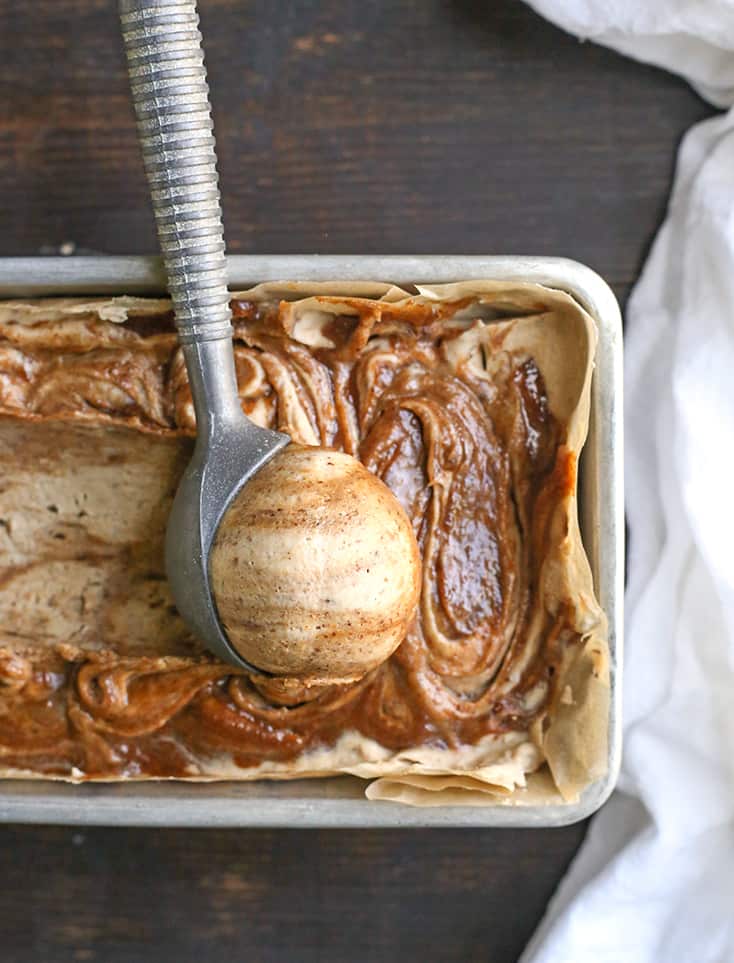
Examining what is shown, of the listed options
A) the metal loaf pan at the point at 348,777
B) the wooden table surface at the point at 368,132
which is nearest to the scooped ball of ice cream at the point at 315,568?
the metal loaf pan at the point at 348,777

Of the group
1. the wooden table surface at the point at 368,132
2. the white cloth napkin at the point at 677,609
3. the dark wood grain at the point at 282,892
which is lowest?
the dark wood grain at the point at 282,892

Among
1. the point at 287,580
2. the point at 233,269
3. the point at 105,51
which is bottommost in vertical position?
the point at 287,580

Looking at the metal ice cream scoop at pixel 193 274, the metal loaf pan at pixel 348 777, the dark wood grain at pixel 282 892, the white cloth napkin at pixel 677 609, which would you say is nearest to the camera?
the metal ice cream scoop at pixel 193 274

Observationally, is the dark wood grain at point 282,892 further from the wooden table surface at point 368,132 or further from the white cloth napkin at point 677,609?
the wooden table surface at point 368,132

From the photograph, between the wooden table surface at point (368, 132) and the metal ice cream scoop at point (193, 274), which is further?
the wooden table surface at point (368, 132)

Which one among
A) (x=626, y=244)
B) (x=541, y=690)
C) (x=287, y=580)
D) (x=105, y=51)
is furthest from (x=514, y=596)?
(x=105, y=51)

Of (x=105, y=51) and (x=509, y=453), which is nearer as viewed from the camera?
(x=509, y=453)

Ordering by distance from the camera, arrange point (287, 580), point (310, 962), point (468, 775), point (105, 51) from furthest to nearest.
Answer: point (310, 962) < point (105, 51) < point (468, 775) < point (287, 580)

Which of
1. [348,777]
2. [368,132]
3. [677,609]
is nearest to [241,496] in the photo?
[348,777]

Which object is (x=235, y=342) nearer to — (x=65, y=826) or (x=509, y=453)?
(x=509, y=453)
